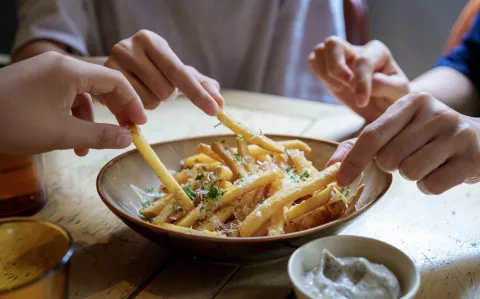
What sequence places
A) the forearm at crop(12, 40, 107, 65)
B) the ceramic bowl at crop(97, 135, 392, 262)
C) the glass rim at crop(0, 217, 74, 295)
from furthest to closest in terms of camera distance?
the forearm at crop(12, 40, 107, 65) < the ceramic bowl at crop(97, 135, 392, 262) < the glass rim at crop(0, 217, 74, 295)

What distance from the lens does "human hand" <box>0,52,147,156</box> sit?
2.49ft

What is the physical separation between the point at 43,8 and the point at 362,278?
5.24 ft

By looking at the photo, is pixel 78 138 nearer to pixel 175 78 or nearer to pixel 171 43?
pixel 175 78

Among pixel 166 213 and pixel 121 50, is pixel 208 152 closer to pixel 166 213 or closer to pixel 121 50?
pixel 166 213

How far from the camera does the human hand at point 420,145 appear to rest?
0.79m

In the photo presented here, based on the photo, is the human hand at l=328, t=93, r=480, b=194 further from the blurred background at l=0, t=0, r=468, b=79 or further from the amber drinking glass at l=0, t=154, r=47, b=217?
the blurred background at l=0, t=0, r=468, b=79

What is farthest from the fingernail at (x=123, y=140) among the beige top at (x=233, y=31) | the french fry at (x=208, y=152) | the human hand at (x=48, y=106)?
the beige top at (x=233, y=31)

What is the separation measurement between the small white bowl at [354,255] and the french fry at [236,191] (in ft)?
0.58

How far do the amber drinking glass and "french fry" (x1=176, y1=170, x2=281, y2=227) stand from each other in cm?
39

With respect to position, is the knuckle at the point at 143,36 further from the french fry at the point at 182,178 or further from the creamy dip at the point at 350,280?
the creamy dip at the point at 350,280

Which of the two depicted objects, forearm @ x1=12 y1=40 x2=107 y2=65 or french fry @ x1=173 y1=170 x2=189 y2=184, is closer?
french fry @ x1=173 y1=170 x2=189 y2=184

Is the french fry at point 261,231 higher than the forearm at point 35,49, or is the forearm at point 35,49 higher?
the french fry at point 261,231

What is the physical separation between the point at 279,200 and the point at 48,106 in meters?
0.40

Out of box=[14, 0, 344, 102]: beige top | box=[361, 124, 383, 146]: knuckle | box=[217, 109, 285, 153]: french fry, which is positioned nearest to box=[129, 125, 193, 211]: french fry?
box=[217, 109, 285, 153]: french fry
